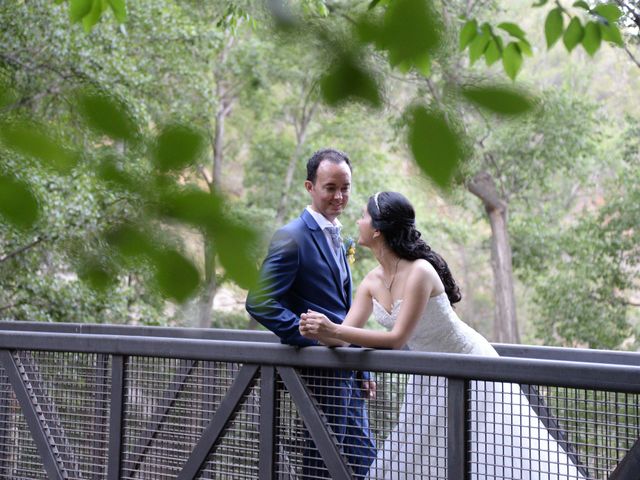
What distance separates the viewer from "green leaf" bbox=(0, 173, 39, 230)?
105 centimetres

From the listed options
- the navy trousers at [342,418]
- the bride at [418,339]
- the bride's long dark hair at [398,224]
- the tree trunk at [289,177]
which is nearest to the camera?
the bride at [418,339]

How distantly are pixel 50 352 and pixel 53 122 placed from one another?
3065 mm

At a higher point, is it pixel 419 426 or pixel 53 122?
pixel 53 122

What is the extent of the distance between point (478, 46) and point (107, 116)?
440 mm

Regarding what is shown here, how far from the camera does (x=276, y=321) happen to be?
314cm

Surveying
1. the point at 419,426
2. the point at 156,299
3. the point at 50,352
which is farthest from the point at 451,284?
the point at 156,299

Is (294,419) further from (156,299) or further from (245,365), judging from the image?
(156,299)

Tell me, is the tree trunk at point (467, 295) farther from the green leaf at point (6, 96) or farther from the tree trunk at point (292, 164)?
the green leaf at point (6, 96)

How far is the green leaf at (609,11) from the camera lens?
1237mm

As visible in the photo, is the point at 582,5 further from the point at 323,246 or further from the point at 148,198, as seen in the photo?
the point at 323,246

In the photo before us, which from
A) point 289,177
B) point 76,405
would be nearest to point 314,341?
point 76,405

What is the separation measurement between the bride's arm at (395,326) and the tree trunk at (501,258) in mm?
15817

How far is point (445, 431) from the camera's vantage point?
9.78ft

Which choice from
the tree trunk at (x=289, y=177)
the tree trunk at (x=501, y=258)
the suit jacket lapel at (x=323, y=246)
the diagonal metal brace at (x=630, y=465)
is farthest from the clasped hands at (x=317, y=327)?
the tree trunk at (x=289, y=177)
